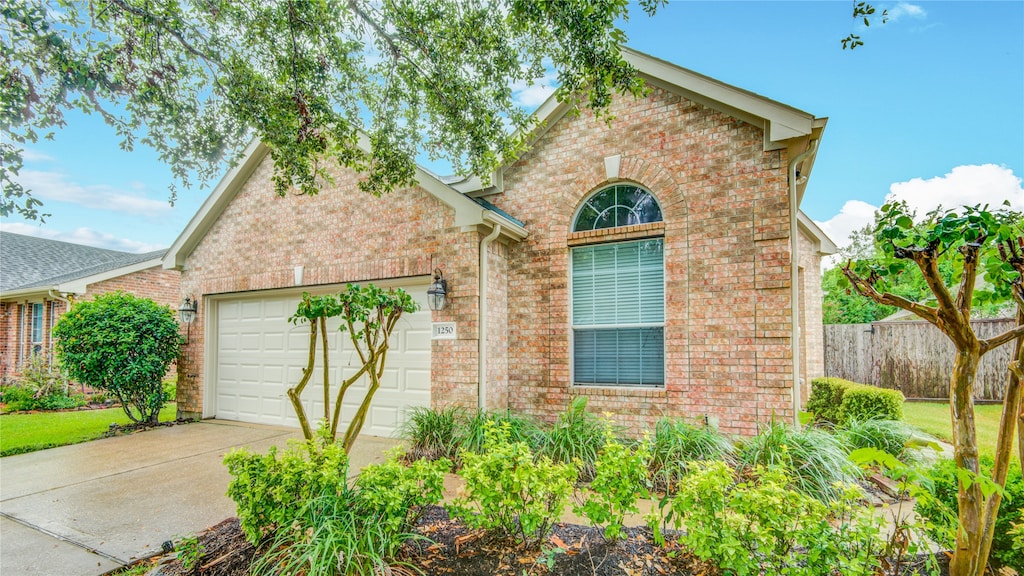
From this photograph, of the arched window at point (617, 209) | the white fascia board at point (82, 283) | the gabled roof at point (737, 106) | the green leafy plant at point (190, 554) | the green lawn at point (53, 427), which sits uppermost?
the gabled roof at point (737, 106)

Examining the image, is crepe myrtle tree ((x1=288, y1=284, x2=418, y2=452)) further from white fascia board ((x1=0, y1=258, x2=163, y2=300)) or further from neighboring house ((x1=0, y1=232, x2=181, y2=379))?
neighboring house ((x1=0, y1=232, x2=181, y2=379))

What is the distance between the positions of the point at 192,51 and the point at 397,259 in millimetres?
3286

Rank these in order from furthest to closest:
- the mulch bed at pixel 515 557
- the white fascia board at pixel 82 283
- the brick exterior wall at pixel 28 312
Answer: the brick exterior wall at pixel 28 312 < the white fascia board at pixel 82 283 < the mulch bed at pixel 515 557

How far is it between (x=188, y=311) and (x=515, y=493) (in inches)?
327

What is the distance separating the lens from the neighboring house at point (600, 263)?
5715 mm

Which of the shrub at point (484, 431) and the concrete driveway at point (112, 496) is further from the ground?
the shrub at point (484, 431)

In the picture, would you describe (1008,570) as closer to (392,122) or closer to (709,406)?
(709,406)

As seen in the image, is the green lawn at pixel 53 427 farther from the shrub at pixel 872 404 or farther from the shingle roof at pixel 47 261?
the shrub at pixel 872 404

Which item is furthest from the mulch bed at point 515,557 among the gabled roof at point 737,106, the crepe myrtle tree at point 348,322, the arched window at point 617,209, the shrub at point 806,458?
the gabled roof at point 737,106

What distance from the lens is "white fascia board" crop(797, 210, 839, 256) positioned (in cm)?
904

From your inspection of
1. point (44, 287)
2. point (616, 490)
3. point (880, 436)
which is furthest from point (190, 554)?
point (44, 287)

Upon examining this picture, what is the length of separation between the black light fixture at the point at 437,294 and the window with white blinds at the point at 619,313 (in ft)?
5.81

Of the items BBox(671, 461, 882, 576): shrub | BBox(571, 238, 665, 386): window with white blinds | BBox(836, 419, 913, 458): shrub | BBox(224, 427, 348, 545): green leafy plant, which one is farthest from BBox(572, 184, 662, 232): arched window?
BBox(224, 427, 348, 545): green leafy plant

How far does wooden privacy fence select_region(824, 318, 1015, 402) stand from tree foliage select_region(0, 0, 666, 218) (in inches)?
376
